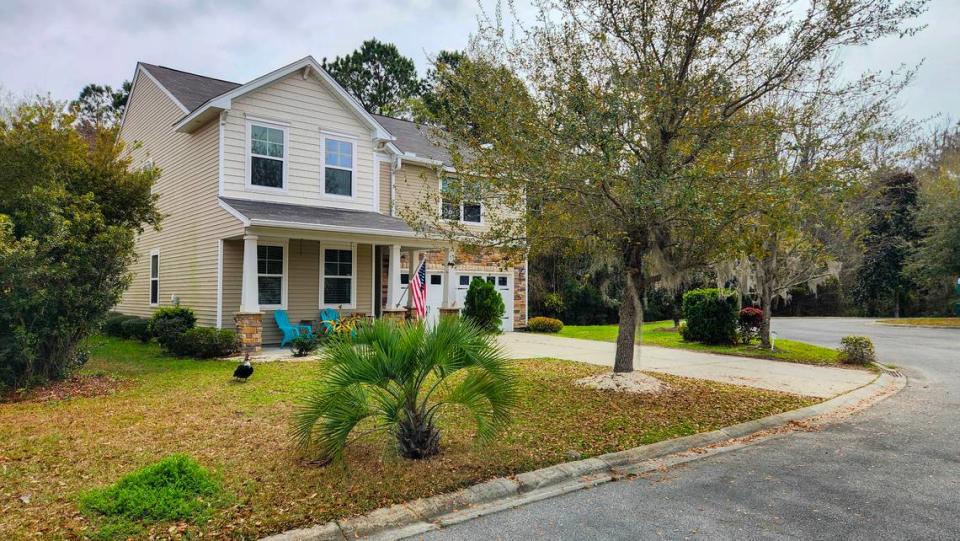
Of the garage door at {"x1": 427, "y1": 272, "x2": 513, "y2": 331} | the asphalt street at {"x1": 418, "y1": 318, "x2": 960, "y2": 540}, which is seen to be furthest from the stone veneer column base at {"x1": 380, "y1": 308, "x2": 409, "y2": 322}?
the asphalt street at {"x1": 418, "y1": 318, "x2": 960, "y2": 540}

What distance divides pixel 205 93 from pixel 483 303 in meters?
9.54

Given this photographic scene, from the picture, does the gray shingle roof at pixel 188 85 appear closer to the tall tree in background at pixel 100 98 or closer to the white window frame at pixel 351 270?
the white window frame at pixel 351 270

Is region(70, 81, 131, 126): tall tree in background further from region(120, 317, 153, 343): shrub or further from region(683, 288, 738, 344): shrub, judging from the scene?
region(683, 288, 738, 344): shrub

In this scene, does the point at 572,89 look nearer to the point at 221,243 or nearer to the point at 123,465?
the point at 123,465

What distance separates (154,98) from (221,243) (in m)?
6.34

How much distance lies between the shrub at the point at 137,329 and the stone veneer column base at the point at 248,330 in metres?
3.16

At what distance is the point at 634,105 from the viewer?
665 cm

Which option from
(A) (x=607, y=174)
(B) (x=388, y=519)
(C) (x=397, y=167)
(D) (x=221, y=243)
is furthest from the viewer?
(C) (x=397, y=167)

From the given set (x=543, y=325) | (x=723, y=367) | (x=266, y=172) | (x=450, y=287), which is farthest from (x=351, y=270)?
(x=723, y=367)

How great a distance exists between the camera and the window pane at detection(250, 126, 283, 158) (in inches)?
517

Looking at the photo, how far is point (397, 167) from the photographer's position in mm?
15570

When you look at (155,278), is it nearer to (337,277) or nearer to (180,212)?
(180,212)

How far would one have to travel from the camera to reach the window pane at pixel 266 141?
1313cm

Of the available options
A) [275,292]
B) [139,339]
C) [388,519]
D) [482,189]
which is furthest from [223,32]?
[388,519]
